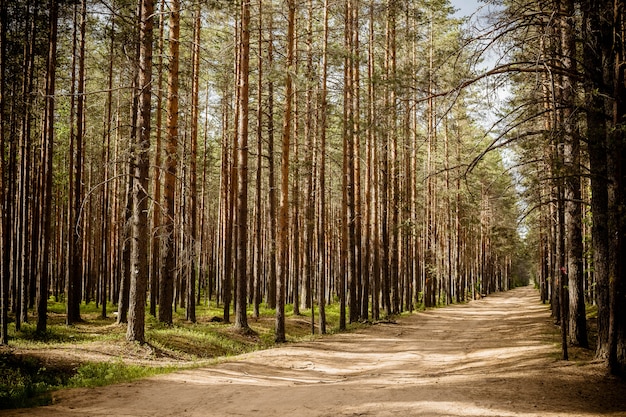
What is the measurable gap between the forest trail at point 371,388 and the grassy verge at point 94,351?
0.70 metres

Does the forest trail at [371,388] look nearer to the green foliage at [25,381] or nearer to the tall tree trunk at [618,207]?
the green foliage at [25,381]

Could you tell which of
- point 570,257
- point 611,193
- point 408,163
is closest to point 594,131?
point 611,193

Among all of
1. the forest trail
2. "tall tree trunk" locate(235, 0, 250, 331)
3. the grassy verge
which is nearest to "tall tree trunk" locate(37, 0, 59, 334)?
the grassy verge

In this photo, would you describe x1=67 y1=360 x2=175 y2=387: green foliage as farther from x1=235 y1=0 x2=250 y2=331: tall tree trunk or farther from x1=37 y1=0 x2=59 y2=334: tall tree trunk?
x1=37 y1=0 x2=59 y2=334: tall tree trunk

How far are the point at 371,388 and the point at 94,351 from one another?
7.26 metres

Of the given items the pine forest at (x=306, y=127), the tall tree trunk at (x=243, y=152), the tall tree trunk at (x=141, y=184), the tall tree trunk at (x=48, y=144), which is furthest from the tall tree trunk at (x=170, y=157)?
the tall tree trunk at (x=48, y=144)

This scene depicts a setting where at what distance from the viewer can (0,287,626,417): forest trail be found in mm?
7016

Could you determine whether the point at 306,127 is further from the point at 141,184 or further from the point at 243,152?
the point at 141,184

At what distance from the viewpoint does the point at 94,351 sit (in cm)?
1169

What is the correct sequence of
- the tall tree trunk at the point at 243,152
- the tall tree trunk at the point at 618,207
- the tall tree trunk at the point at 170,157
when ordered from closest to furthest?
the tall tree trunk at the point at 618,207 < the tall tree trunk at the point at 170,157 < the tall tree trunk at the point at 243,152

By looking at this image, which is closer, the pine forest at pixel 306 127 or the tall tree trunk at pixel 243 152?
the pine forest at pixel 306 127

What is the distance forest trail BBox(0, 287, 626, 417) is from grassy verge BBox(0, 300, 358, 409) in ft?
2.30

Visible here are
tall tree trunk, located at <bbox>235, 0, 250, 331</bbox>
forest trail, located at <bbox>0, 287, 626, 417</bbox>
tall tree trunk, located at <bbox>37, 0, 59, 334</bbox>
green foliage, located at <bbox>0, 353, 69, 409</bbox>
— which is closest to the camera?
forest trail, located at <bbox>0, 287, 626, 417</bbox>

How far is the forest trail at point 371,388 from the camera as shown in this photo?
Answer: 7016 millimetres
